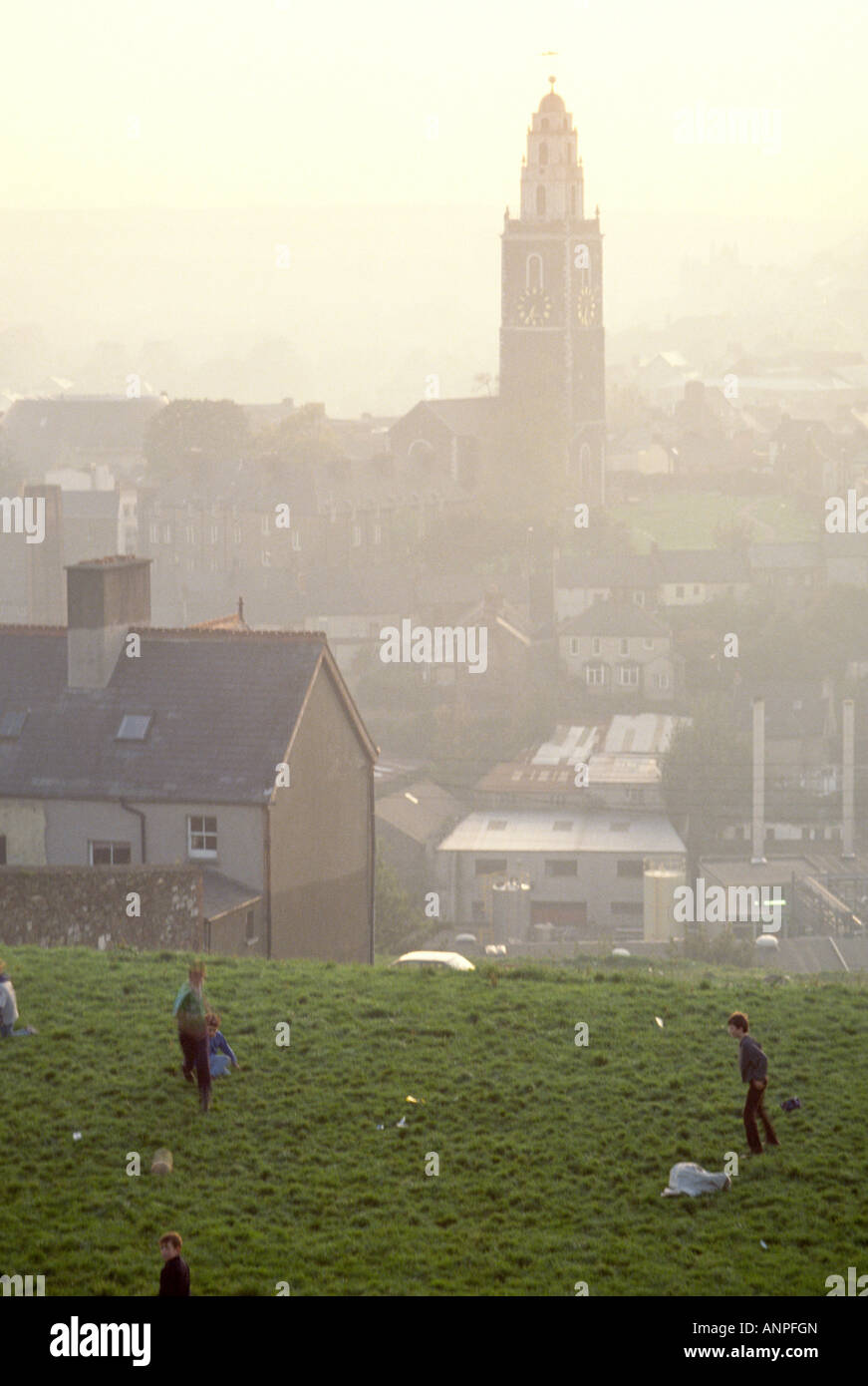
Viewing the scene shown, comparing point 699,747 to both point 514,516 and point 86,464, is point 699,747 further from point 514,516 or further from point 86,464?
point 86,464

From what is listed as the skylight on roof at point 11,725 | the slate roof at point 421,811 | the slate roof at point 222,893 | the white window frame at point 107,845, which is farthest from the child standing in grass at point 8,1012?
the slate roof at point 421,811

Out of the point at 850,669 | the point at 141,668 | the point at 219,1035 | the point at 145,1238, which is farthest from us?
the point at 850,669

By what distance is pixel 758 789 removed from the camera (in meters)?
81.5

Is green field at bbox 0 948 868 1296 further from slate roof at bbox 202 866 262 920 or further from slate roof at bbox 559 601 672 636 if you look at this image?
slate roof at bbox 559 601 672 636

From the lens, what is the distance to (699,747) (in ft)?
277

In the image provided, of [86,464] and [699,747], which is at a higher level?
[86,464]

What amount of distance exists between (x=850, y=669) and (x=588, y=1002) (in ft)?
295

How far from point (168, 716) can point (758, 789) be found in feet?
177

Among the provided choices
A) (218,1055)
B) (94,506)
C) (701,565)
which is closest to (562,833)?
(701,565)

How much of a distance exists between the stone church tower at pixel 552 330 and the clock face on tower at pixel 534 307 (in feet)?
0.21

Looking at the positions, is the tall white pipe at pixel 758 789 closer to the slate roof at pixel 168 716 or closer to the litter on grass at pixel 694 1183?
the slate roof at pixel 168 716

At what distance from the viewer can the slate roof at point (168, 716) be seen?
29.8 metres
